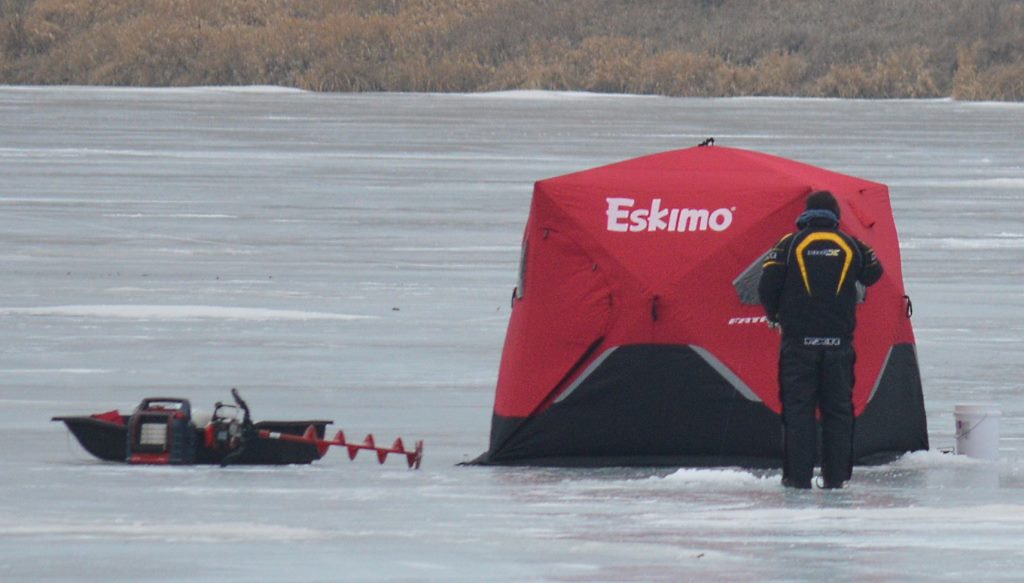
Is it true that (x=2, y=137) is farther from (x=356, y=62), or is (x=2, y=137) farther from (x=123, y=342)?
(x=356, y=62)

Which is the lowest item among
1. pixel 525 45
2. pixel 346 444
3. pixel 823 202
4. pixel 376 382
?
pixel 346 444

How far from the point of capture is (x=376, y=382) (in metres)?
12.6

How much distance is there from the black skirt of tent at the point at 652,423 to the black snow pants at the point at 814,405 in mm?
590

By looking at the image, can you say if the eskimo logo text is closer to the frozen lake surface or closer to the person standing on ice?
the person standing on ice

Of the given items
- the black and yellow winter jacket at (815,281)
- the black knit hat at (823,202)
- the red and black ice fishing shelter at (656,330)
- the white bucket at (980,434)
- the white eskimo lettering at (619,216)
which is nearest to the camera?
the black and yellow winter jacket at (815,281)

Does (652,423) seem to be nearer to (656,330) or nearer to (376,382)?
(656,330)

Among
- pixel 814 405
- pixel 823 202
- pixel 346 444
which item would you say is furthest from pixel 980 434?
pixel 346 444

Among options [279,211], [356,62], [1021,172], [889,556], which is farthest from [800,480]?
[356,62]

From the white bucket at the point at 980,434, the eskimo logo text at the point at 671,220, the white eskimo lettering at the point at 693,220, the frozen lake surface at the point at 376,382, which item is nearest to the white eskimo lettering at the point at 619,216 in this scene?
the eskimo logo text at the point at 671,220

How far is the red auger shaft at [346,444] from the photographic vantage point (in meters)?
9.89

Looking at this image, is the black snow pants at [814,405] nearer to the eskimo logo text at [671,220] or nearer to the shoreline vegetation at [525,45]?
the eskimo logo text at [671,220]

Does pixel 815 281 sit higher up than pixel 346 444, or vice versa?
pixel 815 281

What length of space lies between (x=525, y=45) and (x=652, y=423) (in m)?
81.6

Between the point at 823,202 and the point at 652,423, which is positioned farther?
the point at 652,423
